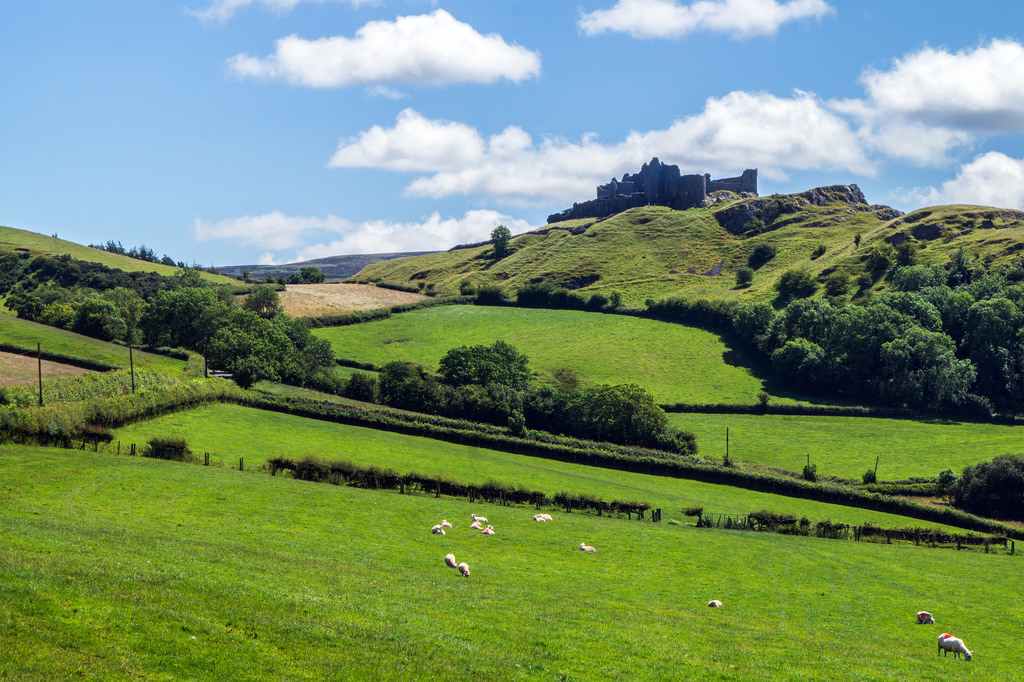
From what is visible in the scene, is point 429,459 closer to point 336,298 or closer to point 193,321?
point 193,321

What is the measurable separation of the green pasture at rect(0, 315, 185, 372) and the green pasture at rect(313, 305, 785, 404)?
30.8 meters

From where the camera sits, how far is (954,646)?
26.7 meters

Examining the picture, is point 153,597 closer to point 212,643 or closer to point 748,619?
point 212,643

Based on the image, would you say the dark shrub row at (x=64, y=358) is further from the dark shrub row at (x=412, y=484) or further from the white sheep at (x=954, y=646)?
the white sheep at (x=954, y=646)

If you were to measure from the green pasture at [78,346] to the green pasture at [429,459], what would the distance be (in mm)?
33201

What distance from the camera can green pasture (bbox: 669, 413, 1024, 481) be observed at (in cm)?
9038

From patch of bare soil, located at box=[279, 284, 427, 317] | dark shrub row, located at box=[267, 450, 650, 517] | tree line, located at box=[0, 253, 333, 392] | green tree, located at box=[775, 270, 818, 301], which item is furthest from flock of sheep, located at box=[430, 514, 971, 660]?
green tree, located at box=[775, 270, 818, 301]

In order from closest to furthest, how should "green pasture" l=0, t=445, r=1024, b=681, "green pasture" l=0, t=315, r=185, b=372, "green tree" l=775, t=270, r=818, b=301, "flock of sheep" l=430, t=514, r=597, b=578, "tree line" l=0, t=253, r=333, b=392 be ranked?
1. "green pasture" l=0, t=445, r=1024, b=681
2. "flock of sheep" l=430, t=514, r=597, b=578
3. "green pasture" l=0, t=315, r=185, b=372
4. "tree line" l=0, t=253, r=333, b=392
5. "green tree" l=775, t=270, r=818, b=301

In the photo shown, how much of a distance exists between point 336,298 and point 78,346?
6307 cm

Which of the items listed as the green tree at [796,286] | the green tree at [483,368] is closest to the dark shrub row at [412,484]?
the green tree at [483,368]

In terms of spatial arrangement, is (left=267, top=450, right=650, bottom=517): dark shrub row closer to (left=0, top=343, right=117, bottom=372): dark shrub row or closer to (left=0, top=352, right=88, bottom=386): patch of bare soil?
(left=0, top=352, right=88, bottom=386): patch of bare soil

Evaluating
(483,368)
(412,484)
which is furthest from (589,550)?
(483,368)

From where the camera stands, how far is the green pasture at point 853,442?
297 feet

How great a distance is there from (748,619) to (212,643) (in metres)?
19.2
